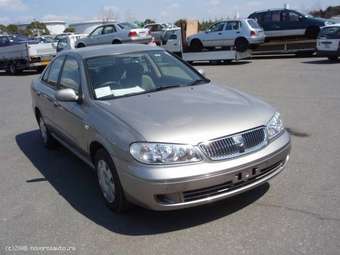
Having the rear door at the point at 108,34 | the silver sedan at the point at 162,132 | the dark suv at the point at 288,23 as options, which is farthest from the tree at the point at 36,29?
the silver sedan at the point at 162,132

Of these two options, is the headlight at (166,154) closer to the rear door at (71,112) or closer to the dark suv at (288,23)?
the rear door at (71,112)

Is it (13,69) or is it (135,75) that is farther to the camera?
(13,69)

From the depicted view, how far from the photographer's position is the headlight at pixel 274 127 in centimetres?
417

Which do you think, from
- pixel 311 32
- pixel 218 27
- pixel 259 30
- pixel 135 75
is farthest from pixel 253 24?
pixel 135 75

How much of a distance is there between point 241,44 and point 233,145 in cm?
1775

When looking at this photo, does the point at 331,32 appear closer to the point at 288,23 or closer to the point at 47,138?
the point at 288,23

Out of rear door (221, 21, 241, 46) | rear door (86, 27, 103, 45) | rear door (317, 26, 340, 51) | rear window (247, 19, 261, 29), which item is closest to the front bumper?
rear door (317, 26, 340, 51)

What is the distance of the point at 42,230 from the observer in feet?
13.5

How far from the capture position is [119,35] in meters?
23.2

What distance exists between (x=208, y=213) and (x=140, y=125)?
1.11 metres

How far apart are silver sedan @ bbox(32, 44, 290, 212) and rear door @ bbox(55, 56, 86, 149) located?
1 centimetres

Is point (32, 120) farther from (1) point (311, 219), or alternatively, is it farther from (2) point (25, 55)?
(2) point (25, 55)

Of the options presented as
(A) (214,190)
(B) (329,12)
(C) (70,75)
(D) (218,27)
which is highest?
(C) (70,75)

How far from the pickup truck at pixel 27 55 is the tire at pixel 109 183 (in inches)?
704
